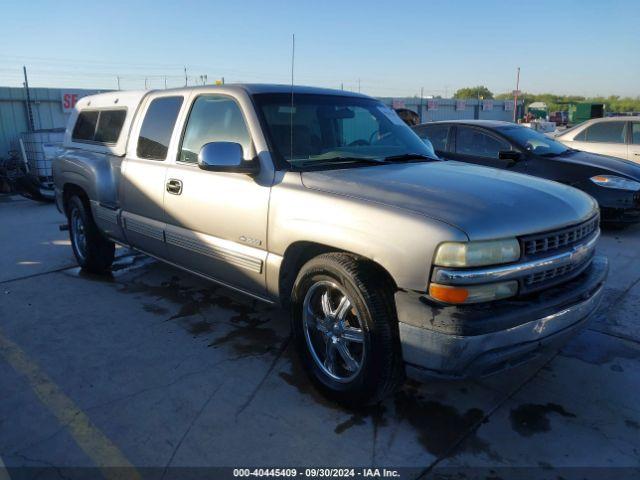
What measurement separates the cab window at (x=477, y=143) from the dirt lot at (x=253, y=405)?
3.41 m

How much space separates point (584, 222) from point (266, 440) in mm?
2201

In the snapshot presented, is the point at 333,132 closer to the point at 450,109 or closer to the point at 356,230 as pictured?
the point at 356,230

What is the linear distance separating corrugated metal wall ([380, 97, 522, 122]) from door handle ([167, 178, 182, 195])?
21066 mm

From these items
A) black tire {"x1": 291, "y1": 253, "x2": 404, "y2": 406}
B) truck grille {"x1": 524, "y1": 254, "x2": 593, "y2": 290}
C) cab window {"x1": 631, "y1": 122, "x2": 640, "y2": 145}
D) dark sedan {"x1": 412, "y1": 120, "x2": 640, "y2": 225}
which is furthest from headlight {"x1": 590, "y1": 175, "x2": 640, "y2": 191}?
black tire {"x1": 291, "y1": 253, "x2": 404, "y2": 406}

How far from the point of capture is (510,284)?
2539mm

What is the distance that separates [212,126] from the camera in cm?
387

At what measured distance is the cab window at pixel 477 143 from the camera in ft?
24.7

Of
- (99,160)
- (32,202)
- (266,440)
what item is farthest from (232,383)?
(32,202)

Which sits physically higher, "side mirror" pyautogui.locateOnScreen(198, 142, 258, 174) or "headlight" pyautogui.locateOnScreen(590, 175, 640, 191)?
"side mirror" pyautogui.locateOnScreen(198, 142, 258, 174)

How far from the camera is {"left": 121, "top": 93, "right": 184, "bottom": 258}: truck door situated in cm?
427

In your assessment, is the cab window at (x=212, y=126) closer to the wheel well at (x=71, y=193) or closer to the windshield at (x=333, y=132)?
the windshield at (x=333, y=132)

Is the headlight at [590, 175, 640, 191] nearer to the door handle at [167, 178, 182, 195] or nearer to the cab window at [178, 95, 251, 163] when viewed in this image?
the cab window at [178, 95, 251, 163]

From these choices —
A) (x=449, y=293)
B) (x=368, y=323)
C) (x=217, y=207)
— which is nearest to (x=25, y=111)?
(x=217, y=207)

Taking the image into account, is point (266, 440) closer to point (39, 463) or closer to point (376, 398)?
point (376, 398)
